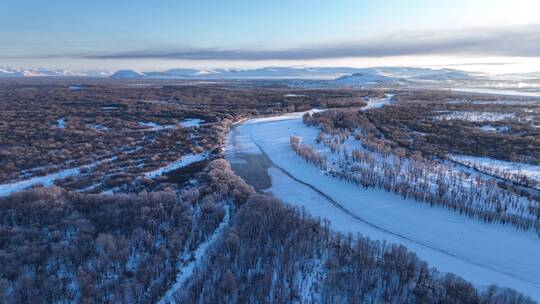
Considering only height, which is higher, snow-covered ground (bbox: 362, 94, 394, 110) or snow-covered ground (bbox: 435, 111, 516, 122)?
snow-covered ground (bbox: 435, 111, 516, 122)

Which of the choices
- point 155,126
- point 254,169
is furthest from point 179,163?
point 155,126

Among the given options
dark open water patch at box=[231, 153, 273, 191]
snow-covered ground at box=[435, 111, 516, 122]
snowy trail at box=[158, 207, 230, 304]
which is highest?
snowy trail at box=[158, 207, 230, 304]

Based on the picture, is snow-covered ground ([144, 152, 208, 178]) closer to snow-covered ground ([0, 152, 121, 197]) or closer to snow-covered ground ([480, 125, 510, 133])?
snow-covered ground ([0, 152, 121, 197])

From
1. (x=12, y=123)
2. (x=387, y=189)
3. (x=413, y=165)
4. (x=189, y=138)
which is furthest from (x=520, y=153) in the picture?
(x=12, y=123)

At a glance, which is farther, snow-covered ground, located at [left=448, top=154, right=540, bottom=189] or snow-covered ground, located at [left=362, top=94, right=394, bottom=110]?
snow-covered ground, located at [left=362, top=94, right=394, bottom=110]

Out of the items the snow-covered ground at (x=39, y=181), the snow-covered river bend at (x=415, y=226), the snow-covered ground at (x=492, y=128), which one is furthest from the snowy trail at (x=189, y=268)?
the snow-covered ground at (x=492, y=128)

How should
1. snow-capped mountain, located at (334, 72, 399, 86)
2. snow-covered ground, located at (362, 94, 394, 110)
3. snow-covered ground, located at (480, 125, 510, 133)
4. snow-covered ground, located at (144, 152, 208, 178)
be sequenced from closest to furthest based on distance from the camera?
snow-covered ground, located at (144, 152, 208, 178)
snow-covered ground, located at (480, 125, 510, 133)
snow-covered ground, located at (362, 94, 394, 110)
snow-capped mountain, located at (334, 72, 399, 86)

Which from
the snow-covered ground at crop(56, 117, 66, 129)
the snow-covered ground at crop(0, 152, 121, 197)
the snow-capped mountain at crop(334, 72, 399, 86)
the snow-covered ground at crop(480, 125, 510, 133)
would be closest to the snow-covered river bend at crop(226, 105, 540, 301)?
the snow-covered ground at crop(0, 152, 121, 197)
